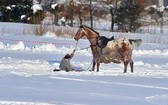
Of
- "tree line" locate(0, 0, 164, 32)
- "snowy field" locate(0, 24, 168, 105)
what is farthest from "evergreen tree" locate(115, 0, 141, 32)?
"snowy field" locate(0, 24, 168, 105)

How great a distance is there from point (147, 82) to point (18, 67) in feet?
17.1

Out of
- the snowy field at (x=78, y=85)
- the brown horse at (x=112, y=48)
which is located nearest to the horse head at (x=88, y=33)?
the brown horse at (x=112, y=48)

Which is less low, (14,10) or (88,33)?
(14,10)

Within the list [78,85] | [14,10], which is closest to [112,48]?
[78,85]

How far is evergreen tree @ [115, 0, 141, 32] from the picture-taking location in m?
44.0

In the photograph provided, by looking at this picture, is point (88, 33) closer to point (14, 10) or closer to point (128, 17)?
point (128, 17)

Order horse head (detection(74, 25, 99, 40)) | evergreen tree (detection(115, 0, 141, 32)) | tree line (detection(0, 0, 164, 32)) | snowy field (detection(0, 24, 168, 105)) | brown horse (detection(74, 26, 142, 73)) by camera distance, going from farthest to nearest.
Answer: tree line (detection(0, 0, 164, 32)) → evergreen tree (detection(115, 0, 141, 32)) → horse head (detection(74, 25, 99, 40)) → brown horse (detection(74, 26, 142, 73)) → snowy field (detection(0, 24, 168, 105))

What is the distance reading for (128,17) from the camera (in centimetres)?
4403

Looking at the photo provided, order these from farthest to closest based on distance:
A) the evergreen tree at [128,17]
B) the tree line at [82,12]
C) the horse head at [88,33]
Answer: the tree line at [82,12]
the evergreen tree at [128,17]
the horse head at [88,33]

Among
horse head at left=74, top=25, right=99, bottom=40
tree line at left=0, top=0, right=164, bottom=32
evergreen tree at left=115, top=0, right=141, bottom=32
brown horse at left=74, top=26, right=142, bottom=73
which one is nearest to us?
brown horse at left=74, top=26, right=142, bottom=73

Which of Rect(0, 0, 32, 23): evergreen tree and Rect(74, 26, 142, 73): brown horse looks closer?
Rect(74, 26, 142, 73): brown horse

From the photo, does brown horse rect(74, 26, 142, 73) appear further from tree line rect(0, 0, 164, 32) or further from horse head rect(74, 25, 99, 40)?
tree line rect(0, 0, 164, 32)

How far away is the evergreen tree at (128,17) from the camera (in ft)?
144

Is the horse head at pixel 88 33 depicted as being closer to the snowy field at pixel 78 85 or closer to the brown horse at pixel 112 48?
the brown horse at pixel 112 48
